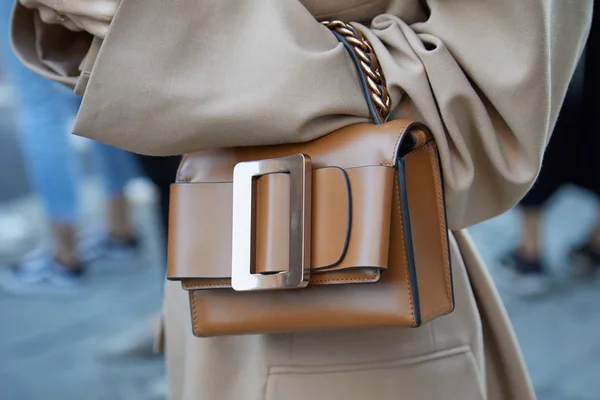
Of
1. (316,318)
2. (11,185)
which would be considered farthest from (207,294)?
(11,185)

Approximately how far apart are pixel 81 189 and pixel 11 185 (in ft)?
1.82

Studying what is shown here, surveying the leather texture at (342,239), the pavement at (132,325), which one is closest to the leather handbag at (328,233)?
the leather texture at (342,239)

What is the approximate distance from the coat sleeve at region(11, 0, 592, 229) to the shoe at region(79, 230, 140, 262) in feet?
9.33

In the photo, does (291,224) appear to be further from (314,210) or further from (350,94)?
(350,94)

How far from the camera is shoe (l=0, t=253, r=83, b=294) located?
344cm

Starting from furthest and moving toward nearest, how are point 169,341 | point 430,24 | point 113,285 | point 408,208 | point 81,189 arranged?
point 81,189 → point 113,285 → point 169,341 → point 430,24 → point 408,208

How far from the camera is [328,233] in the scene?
0.92m

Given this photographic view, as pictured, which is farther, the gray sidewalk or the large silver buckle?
the gray sidewalk

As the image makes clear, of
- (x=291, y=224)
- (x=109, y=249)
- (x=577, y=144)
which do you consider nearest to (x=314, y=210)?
(x=291, y=224)

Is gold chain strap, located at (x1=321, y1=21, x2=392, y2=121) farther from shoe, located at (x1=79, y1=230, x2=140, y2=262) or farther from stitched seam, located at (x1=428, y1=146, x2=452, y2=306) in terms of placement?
shoe, located at (x1=79, y1=230, x2=140, y2=262)

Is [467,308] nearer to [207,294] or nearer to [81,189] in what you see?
[207,294]

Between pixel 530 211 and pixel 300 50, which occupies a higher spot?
pixel 300 50

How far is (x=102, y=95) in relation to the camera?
98cm

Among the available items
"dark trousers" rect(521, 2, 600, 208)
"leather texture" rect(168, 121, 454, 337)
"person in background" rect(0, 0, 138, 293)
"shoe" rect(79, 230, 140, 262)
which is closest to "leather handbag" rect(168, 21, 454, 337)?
"leather texture" rect(168, 121, 454, 337)
